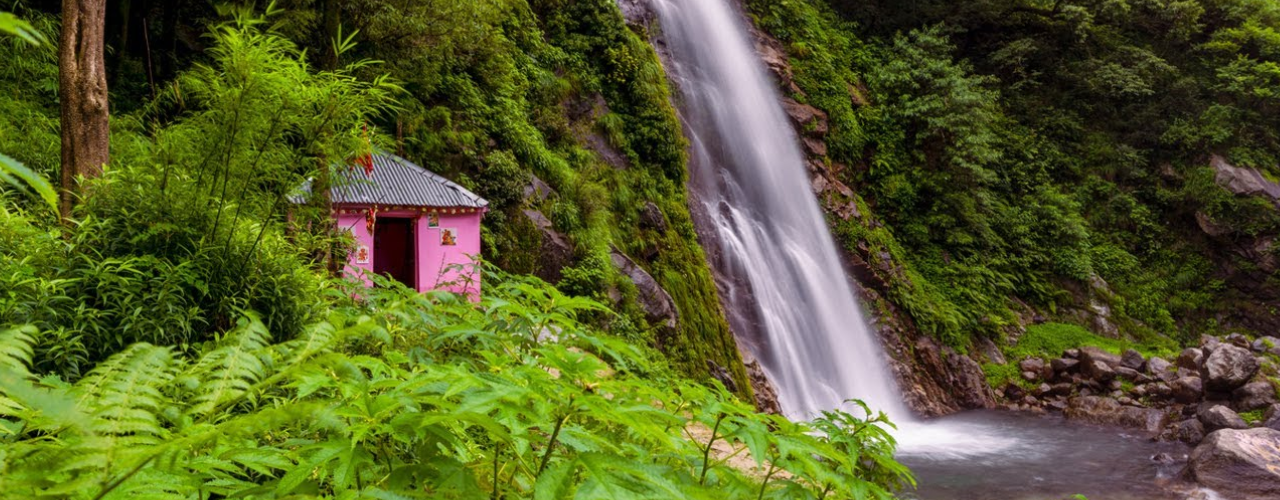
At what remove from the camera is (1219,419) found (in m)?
10.8

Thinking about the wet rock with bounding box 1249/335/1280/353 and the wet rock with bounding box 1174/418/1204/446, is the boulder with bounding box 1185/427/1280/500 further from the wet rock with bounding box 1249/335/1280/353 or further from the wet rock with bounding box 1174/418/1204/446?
the wet rock with bounding box 1249/335/1280/353

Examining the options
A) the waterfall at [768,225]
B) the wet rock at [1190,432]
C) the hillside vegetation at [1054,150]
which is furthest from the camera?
the hillside vegetation at [1054,150]

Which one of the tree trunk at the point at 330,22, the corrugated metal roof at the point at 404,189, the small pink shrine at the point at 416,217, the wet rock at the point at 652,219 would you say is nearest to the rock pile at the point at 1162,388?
the wet rock at the point at 652,219

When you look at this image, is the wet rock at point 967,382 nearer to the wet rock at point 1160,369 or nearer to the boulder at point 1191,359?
the wet rock at point 1160,369

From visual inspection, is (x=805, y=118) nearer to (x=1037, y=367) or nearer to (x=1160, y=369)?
(x=1037, y=367)

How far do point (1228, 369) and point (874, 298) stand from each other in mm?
6002

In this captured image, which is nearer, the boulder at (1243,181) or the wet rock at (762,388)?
the wet rock at (762,388)

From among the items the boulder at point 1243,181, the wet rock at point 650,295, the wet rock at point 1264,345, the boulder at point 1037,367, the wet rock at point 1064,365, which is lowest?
the boulder at point 1037,367

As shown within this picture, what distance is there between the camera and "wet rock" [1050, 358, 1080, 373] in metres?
14.6

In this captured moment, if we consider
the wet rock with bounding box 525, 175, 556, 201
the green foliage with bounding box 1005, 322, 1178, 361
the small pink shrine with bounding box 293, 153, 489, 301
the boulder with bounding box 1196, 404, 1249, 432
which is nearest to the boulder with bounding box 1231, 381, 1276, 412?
the boulder with bounding box 1196, 404, 1249, 432

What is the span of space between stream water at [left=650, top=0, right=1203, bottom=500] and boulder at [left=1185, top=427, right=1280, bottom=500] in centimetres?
58

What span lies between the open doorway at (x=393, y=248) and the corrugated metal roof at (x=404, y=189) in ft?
2.30

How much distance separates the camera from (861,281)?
1511cm

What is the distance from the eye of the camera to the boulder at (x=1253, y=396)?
11.5m
